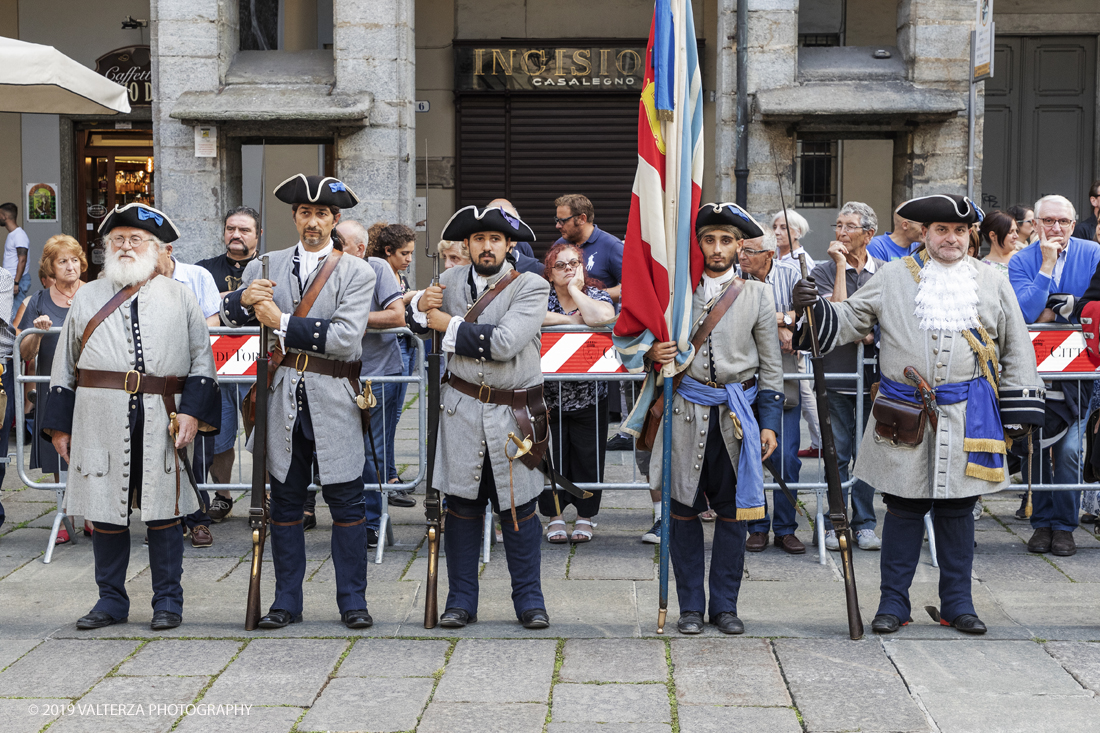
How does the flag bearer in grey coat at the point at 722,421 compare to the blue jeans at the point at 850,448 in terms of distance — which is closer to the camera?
the flag bearer in grey coat at the point at 722,421

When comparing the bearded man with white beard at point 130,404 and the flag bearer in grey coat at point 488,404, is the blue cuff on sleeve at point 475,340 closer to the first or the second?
the flag bearer in grey coat at point 488,404

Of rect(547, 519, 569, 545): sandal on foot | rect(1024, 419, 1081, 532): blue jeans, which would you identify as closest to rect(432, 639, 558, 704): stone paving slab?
rect(547, 519, 569, 545): sandal on foot

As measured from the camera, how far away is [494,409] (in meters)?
5.14

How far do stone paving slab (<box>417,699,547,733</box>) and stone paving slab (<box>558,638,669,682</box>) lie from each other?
366 millimetres

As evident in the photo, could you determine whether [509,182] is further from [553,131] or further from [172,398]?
[172,398]

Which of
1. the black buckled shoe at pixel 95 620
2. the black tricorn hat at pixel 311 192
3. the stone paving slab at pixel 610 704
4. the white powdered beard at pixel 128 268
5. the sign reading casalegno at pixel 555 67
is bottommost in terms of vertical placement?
the stone paving slab at pixel 610 704

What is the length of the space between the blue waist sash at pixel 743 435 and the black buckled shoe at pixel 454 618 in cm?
126

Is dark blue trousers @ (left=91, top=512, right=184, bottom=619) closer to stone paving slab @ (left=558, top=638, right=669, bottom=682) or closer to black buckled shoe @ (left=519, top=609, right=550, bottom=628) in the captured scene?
black buckled shoe @ (left=519, top=609, right=550, bottom=628)

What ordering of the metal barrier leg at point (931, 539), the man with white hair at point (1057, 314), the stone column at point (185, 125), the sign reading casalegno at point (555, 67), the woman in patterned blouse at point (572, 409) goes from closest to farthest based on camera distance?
the metal barrier leg at point (931, 539) < the man with white hair at point (1057, 314) < the woman in patterned blouse at point (572, 409) < the stone column at point (185, 125) < the sign reading casalegno at point (555, 67)

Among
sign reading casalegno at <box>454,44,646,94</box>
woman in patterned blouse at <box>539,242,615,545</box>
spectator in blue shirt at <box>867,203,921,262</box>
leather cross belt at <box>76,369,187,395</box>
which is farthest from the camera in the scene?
sign reading casalegno at <box>454,44,646,94</box>

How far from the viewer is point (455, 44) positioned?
46.6 feet

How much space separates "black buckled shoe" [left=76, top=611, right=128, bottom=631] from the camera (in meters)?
5.12

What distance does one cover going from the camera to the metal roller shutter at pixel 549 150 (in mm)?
14109

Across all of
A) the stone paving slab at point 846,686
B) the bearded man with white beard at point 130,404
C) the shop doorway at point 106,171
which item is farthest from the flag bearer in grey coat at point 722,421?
the shop doorway at point 106,171
